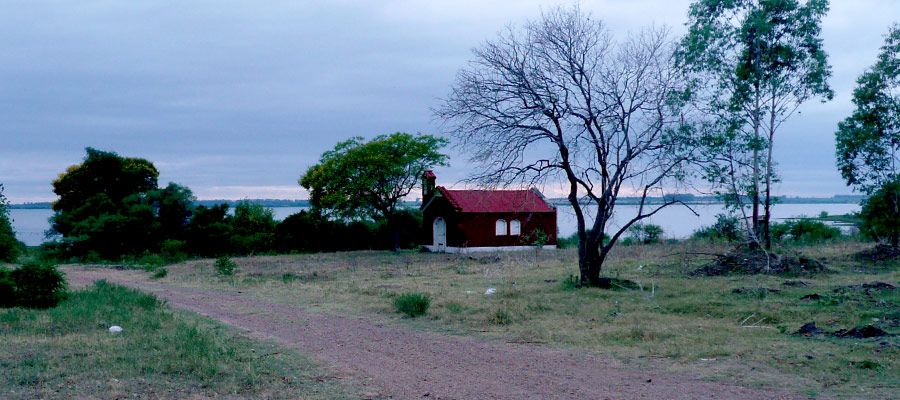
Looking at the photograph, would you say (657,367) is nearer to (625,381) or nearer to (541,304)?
(625,381)

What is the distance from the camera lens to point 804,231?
36.1 m

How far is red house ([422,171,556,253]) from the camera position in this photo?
36281 mm

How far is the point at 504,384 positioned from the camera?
7621mm

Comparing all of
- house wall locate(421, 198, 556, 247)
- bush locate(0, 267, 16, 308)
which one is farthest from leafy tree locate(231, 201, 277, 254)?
bush locate(0, 267, 16, 308)

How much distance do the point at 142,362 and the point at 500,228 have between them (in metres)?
30.0

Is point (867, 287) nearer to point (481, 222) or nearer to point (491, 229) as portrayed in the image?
point (481, 222)

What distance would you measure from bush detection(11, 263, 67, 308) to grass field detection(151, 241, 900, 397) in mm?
4888

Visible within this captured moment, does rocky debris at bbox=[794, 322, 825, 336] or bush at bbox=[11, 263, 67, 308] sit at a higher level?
bush at bbox=[11, 263, 67, 308]

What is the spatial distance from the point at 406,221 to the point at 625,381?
116 feet

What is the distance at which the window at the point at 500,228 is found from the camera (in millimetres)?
37125

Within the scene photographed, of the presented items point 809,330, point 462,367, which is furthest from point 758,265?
point 462,367

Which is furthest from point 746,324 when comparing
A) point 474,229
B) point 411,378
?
point 474,229

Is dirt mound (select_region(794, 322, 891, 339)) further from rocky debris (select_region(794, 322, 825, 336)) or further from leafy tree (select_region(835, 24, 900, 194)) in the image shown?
leafy tree (select_region(835, 24, 900, 194))

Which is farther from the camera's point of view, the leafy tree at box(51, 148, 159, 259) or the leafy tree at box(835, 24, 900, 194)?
the leafy tree at box(51, 148, 159, 259)
